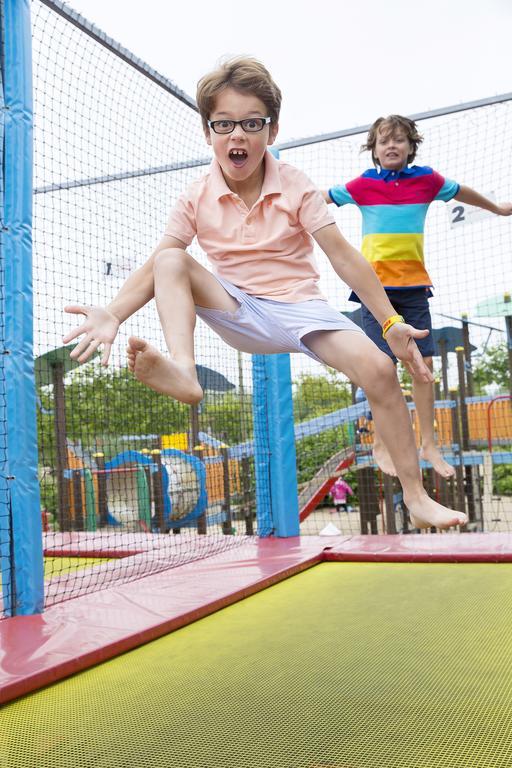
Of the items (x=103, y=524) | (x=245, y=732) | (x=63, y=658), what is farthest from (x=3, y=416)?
(x=103, y=524)

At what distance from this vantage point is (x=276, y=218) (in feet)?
5.93

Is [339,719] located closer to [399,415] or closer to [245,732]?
[245,732]

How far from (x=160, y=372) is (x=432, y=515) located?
843 millimetres

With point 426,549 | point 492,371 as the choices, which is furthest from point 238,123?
point 492,371

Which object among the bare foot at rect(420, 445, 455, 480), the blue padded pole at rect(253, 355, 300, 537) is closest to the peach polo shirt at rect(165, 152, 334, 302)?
the bare foot at rect(420, 445, 455, 480)

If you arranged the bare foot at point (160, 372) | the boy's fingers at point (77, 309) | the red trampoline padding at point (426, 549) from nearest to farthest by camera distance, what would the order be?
the bare foot at point (160, 372)
the boy's fingers at point (77, 309)
the red trampoline padding at point (426, 549)

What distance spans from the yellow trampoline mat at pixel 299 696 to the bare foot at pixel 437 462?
1.53ft

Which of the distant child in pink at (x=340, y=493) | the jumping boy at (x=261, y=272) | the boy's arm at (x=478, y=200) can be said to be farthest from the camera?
the distant child in pink at (x=340, y=493)

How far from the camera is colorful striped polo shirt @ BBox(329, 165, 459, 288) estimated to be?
2656mm

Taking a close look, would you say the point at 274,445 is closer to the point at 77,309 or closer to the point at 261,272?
the point at 261,272

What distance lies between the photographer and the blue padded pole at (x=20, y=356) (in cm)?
234

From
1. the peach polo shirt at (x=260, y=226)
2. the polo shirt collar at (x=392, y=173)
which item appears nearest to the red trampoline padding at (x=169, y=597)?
the peach polo shirt at (x=260, y=226)

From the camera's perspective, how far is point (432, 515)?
1.79 meters

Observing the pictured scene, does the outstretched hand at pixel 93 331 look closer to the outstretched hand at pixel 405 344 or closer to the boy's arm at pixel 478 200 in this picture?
the outstretched hand at pixel 405 344
